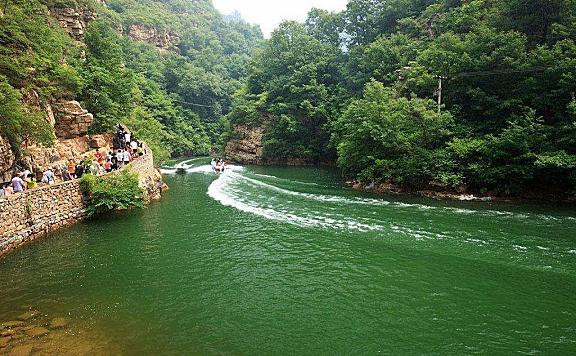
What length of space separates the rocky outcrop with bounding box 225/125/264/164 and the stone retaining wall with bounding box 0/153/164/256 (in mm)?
35009

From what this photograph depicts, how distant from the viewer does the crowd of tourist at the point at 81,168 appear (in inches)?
618

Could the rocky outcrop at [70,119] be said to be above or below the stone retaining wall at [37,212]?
above

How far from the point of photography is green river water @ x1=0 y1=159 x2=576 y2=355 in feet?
27.1

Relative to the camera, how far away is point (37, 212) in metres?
15.8

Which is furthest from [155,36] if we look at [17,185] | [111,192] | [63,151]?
[17,185]

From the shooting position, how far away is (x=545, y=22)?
24.5 metres

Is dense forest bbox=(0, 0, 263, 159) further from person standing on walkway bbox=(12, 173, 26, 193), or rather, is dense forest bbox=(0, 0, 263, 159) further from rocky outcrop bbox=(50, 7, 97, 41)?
person standing on walkway bbox=(12, 173, 26, 193)

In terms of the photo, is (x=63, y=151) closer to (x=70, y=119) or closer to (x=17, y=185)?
(x=70, y=119)

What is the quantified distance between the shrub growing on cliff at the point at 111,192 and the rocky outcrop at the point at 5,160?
298 cm

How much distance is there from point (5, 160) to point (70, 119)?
6858 mm


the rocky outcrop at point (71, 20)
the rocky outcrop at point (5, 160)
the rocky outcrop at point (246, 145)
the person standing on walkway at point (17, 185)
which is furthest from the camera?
the rocky outcrop at point (246, 145)

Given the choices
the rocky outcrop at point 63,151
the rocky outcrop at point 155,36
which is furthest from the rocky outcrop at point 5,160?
the rocky outcrop at point 155,36

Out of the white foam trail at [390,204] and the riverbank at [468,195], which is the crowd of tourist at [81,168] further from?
the riverbank at [468,195]

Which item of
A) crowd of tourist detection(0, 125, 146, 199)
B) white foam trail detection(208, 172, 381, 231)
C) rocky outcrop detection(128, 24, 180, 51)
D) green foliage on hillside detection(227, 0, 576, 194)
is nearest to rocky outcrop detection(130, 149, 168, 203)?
crowd of tourist detection(0, 125, 146, 199)
